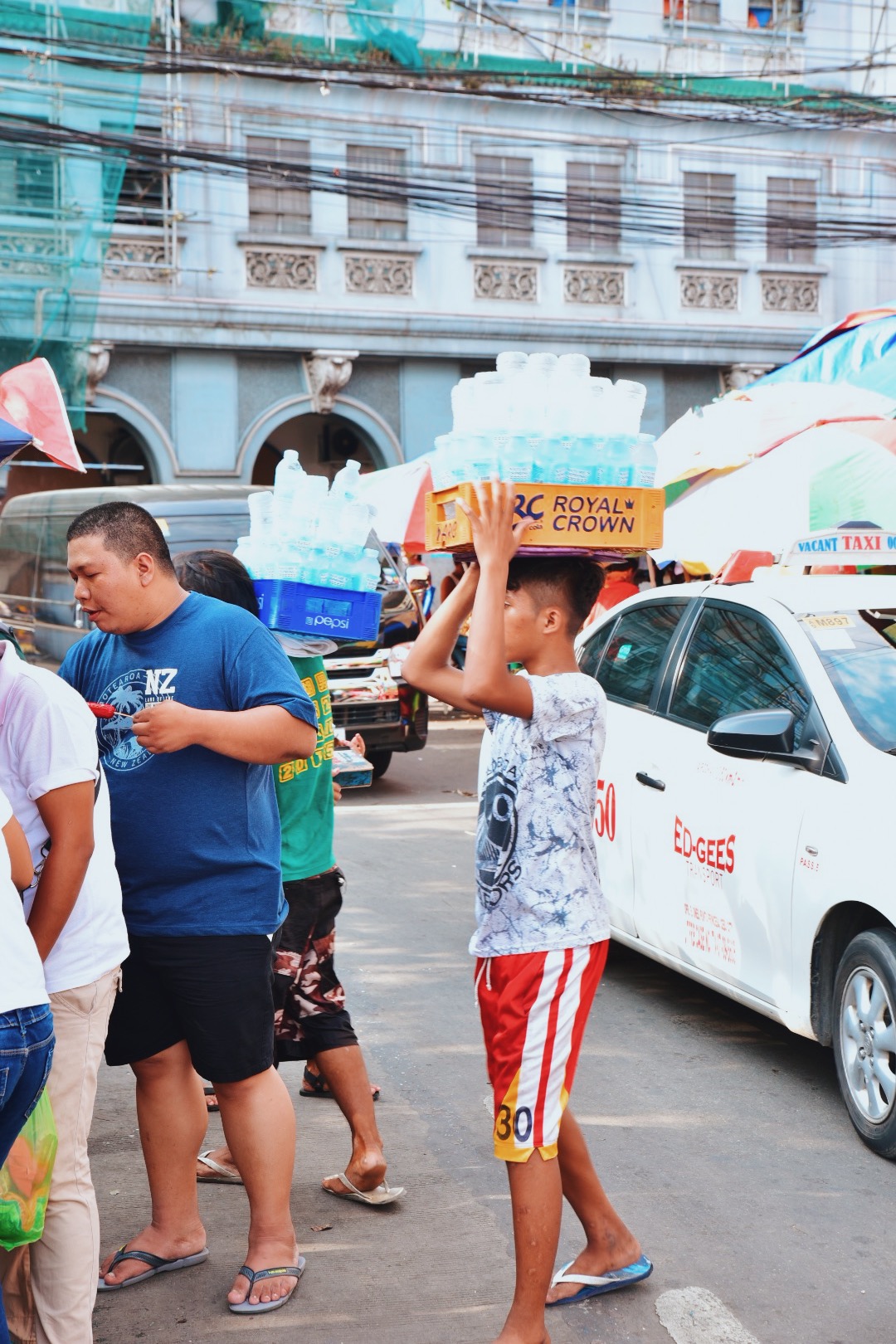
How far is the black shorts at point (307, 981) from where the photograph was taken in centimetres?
432

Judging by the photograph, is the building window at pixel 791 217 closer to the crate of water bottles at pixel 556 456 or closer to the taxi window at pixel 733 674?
the taxi window at pixel 733 674

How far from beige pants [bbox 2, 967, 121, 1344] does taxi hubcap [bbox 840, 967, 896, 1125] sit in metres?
2.48

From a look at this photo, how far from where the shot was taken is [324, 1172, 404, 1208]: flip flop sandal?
419 cm

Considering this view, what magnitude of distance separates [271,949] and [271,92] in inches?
751

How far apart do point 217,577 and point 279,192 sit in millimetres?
17848

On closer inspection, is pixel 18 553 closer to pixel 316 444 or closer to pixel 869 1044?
pixel 316 444

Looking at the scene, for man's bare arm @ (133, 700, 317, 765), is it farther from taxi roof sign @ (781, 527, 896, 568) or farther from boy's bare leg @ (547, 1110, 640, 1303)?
taxi roof sign @ (781, 527, 896, 568)

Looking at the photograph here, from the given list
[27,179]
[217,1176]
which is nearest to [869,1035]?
[217,1176]

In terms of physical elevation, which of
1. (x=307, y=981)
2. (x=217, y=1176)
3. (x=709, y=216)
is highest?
(x=709, y=216)

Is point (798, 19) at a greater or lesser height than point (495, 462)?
greater

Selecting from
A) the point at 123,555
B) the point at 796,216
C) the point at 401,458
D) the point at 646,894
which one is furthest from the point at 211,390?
the point at 123,555

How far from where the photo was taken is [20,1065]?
97.6 inches

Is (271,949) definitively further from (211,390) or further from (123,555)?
(211,390)

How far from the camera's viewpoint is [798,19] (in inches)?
924
